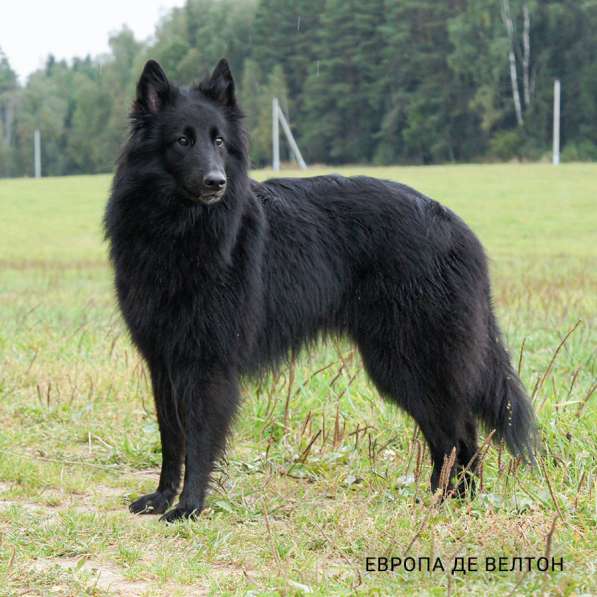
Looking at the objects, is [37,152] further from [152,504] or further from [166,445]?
[152,504]

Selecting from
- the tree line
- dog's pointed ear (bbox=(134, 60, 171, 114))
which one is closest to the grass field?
dog's pointed ear (bbox=(134, 60, 171, 114))

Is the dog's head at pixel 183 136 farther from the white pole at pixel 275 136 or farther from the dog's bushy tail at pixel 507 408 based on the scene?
the white pole at pixel 275 136

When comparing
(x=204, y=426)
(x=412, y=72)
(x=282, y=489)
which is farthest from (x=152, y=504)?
(x=412, y=72)

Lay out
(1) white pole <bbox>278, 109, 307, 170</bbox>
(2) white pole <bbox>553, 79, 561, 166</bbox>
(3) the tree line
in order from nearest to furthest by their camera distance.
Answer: (1) white pole <bbox>278, 109, 307, 170</bbox> < (2) white pole <bbox>553, 79, 561, 166</bbox> < (3) the tree line

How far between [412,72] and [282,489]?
4312 cm

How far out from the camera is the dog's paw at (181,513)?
383cm

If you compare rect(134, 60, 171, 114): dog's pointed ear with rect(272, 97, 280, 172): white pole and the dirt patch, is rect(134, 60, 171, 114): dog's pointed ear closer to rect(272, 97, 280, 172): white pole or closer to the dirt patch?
the dirt patch

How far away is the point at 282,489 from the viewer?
420 cm

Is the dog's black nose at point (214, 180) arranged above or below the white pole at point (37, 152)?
below

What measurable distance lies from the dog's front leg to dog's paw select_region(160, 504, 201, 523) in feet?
0.11

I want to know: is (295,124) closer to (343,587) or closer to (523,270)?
(523,270)

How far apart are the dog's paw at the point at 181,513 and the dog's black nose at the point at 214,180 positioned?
4.80ft

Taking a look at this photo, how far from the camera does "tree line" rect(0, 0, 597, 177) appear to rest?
43031 mm

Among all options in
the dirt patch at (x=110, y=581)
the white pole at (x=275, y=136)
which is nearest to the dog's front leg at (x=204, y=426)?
the dirt patch at (x=110, y=581)
